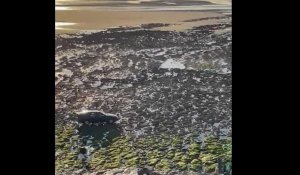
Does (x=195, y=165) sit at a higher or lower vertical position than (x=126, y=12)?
lower

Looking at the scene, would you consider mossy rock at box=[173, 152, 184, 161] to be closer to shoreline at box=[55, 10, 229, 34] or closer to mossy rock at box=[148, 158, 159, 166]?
mossy rock at box=[148, 158, 159, 166]

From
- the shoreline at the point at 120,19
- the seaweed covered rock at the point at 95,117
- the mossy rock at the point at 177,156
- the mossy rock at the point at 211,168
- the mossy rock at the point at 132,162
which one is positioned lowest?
the mossy rock at the point at 211,168

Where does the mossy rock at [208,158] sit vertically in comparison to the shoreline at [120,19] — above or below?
below

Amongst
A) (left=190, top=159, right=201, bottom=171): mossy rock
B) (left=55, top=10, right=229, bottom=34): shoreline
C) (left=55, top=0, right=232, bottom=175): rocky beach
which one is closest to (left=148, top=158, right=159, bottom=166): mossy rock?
(left=55, top=0, right=232, bottom=175): rocky beach

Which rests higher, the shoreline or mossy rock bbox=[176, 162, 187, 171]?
the shoreline

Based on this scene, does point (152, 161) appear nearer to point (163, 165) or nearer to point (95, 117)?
point (163, 165)

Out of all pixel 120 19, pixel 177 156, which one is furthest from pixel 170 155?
pixel 120 19

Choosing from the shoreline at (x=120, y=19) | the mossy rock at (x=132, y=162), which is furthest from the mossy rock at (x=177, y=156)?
the shoreline at (x=120, y=19)

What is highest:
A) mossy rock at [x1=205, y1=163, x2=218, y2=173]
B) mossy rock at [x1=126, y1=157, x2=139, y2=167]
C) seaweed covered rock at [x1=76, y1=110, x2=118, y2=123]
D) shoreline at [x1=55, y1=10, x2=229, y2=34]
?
shoreline at [x1=55, y1=10, x2=229, y2=34]

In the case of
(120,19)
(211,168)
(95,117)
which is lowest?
(211,168)

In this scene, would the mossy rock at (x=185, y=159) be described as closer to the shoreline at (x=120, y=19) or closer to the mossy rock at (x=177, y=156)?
the mossy rock at (x=177, y=156)
